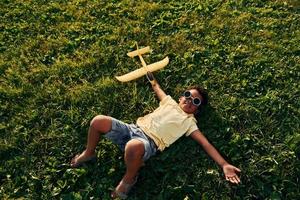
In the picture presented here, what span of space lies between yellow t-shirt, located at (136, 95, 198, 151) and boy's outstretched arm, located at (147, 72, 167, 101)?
428 mm

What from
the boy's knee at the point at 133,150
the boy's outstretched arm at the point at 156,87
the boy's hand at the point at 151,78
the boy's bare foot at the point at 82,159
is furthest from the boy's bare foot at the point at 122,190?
the boy's hand at the point at 151,78

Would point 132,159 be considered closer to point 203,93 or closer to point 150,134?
point 150,134

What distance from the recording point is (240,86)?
22.2 feet

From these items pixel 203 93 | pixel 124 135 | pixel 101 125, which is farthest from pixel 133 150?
pixel 203 93

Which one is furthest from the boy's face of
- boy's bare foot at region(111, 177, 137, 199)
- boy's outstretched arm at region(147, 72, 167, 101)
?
boy's bare foot at region(111, 177, 137, 199)

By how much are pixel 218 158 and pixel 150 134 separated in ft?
2.88

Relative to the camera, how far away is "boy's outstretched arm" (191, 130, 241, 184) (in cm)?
555

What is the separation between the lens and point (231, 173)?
557cm

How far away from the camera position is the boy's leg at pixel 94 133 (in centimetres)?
575

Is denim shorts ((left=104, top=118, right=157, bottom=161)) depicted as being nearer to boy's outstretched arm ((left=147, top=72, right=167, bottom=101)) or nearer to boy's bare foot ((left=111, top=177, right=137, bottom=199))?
boy's bare foot ((left=111, top=177, right=137, bottom=199))

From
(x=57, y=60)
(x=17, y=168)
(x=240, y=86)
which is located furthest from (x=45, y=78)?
(x=240, y=86)

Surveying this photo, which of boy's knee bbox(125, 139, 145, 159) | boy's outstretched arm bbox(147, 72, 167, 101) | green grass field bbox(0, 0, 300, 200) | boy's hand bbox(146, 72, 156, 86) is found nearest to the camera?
boy's knee bbox(125, 139, 145, 159)

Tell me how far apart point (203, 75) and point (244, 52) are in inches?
31.3

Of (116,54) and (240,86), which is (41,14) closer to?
(116,54)
